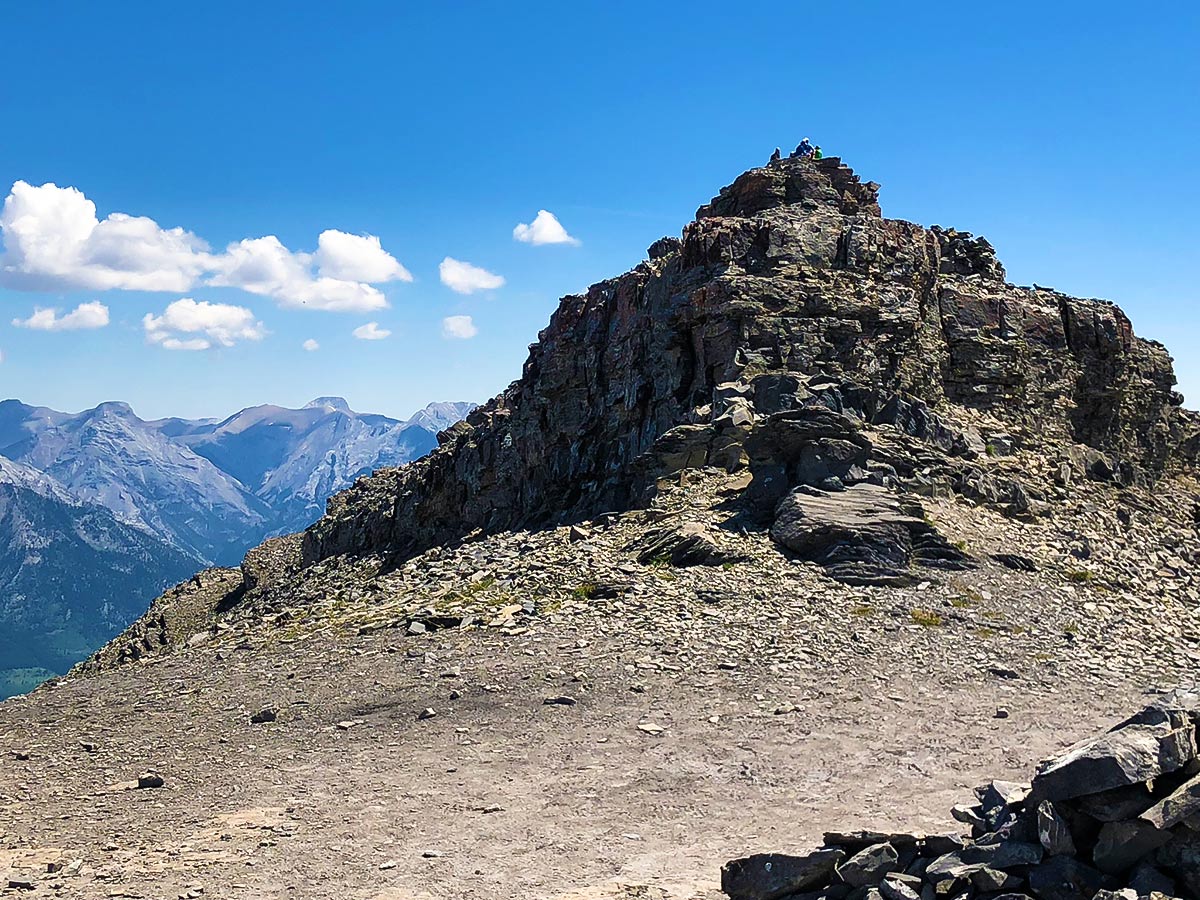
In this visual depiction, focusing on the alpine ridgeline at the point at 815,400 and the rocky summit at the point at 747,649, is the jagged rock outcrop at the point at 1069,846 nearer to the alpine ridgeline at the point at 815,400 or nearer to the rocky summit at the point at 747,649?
the rocky summit at the point at 747,649

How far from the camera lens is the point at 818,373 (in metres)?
43.5

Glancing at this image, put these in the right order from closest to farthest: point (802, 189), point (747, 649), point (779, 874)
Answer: point (779, 874) < point (747, 649) < point (802, 189)

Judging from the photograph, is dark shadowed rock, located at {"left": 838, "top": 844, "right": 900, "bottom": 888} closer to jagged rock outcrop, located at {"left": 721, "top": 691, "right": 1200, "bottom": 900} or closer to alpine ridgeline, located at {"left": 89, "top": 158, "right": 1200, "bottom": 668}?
jagged rock outcrop, located at {"left": 721, "top": 691, "right": 1200, "bottom": 900}

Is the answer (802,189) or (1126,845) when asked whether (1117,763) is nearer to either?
(1126,845)

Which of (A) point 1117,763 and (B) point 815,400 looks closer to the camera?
(A) point 1117,763

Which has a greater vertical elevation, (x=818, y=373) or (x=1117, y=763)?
(x=818, y=373)

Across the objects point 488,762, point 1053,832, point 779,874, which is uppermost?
point 1053,832

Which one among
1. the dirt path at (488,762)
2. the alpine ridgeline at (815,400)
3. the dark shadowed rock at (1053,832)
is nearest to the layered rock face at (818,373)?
the alpine ridgeline at (815,400)

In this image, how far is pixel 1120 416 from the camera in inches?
2066

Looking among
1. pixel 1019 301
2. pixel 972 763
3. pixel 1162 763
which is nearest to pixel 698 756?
pixel 972 763

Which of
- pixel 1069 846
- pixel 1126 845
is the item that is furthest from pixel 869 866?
pixel 1126 845

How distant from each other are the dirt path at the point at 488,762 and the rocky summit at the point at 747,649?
98mm

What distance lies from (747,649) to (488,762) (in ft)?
28.5

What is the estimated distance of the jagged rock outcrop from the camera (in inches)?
452
